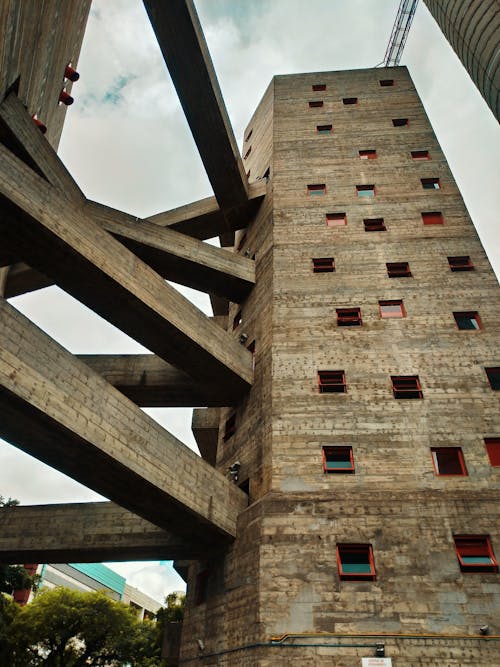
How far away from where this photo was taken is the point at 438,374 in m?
15.3

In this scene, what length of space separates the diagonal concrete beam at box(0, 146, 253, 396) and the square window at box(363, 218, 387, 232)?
7521 mm

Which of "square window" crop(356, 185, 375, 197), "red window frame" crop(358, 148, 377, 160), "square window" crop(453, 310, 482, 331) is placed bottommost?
"square window" crop(453, 310, 482, 331)

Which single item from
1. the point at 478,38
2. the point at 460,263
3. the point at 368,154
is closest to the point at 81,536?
the point at 460,263

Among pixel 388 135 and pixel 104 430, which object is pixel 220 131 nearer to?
pixel 388 135

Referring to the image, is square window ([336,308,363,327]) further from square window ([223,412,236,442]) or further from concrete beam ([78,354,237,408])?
square window ([223,412,236,442])

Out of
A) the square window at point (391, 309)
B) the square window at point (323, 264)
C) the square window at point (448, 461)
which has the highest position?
the square window at point (323, 264)

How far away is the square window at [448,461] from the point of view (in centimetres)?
1344

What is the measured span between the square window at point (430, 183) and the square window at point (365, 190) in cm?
224

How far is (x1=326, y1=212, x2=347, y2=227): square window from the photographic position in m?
20.4

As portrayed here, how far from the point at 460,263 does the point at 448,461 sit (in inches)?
323

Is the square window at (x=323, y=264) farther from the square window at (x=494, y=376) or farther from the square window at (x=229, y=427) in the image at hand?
the square window at (x=494, y=376)

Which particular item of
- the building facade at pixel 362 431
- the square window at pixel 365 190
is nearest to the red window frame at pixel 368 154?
the building facade at pixel 362 431

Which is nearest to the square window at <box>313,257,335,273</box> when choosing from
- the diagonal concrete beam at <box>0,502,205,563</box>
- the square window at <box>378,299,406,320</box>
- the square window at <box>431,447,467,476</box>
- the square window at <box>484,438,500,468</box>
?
the square window at <box>378,299,406,320</box>

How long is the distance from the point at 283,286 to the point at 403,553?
32.5ft
